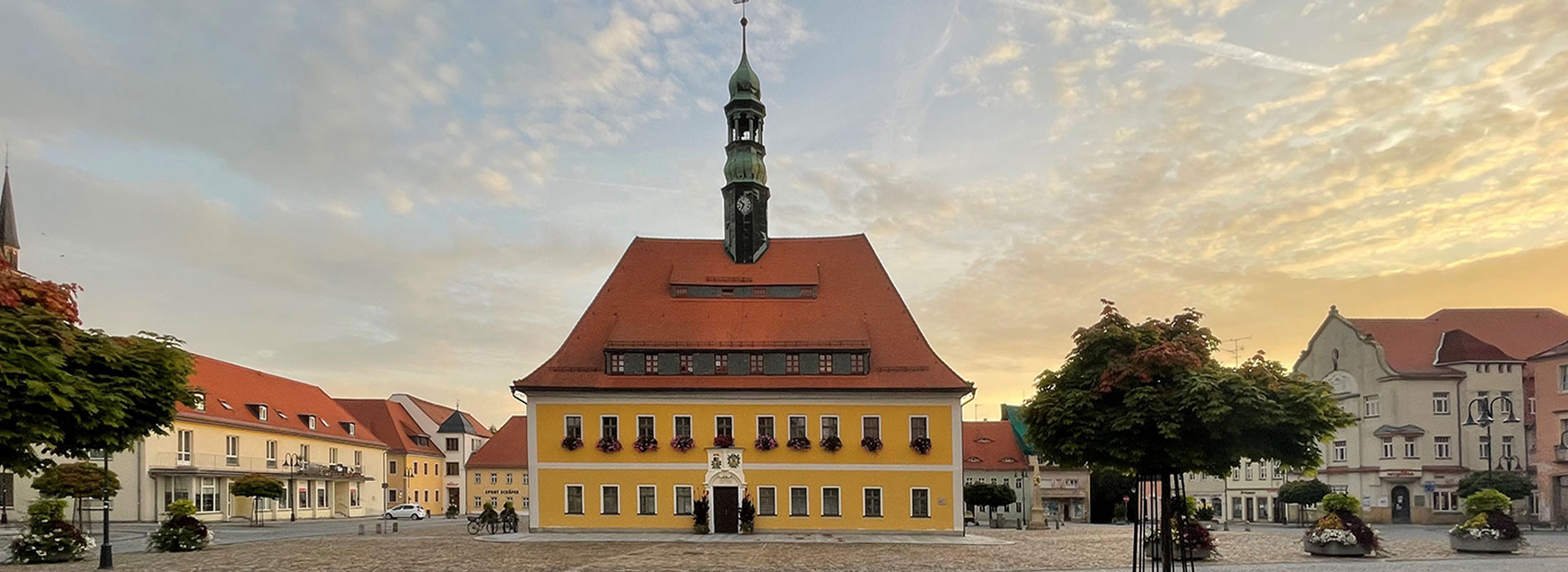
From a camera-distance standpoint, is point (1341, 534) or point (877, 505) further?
point (877, 505)

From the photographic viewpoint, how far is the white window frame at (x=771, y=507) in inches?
1576

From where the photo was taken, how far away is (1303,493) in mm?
57938

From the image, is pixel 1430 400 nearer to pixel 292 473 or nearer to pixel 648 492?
pixel 648 492

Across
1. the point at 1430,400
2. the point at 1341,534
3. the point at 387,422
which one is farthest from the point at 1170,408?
the point at 387,422

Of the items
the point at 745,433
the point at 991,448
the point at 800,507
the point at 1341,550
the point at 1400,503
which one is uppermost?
the point at 745,433

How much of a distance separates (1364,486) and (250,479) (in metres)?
54.1

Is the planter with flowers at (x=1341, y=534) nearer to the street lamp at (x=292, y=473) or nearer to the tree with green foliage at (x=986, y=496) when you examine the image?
the tree with green foliage at (x=986, y=496)

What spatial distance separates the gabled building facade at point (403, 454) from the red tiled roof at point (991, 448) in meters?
39.8

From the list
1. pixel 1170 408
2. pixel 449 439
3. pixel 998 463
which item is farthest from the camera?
pixel 449 439

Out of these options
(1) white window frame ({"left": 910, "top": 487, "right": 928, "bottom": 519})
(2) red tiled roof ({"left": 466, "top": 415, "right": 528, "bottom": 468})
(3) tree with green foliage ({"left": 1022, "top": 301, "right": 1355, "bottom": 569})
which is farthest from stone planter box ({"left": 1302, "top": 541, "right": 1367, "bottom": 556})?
(2) red tiled roof ({"left": 466, "top": 415, "right": 528, "bottom": 468})

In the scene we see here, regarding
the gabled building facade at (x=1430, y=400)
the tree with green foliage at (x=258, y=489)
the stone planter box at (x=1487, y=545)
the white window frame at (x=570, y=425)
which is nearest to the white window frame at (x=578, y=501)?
the white window frame at (x=570, y=425)

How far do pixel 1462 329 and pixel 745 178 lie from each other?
1518 inches

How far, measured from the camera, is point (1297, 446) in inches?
505

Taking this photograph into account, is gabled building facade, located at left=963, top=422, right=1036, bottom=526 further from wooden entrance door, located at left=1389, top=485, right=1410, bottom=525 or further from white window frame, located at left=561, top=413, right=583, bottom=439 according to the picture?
white window frame, located at left=561, top=413, right=583, bottom=439
